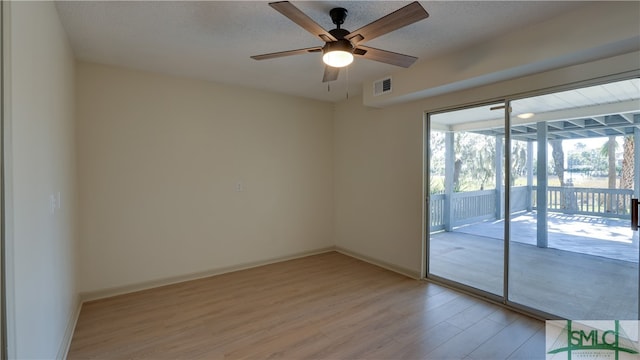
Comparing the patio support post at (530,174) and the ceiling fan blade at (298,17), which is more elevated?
the ceiling fan blade at (298,17)

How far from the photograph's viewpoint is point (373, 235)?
4520mm

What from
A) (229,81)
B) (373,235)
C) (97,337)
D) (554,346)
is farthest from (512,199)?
(97,337)

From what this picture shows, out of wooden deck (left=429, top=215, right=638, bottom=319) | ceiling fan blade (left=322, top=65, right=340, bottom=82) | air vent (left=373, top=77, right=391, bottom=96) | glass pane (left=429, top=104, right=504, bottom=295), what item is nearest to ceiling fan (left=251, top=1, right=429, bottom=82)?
ceiling fan blade (left=322, top=65, right=340, bottom=82)

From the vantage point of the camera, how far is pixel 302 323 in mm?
2750

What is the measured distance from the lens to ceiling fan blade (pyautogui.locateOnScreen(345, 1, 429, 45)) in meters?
1.70

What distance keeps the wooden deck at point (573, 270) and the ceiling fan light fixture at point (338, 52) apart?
2384 mm

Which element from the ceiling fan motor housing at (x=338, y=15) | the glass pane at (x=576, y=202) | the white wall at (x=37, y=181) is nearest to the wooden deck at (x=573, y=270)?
the glass pane at (x=576, y=202)

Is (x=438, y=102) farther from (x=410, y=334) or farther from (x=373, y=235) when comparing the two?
(x=410, y=334)

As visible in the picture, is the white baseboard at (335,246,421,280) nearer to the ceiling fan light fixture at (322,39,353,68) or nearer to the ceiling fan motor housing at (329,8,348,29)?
the ceiling fan light fixture at (322,39,353,68)

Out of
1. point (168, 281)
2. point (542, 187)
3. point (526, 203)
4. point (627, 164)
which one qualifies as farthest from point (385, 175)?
point (168, 281)

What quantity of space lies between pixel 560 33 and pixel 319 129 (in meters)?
3.28

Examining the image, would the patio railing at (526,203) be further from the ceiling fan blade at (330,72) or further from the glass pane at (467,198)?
the ceiling fan blade at (330,72)

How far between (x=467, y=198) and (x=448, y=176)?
353 millimetres

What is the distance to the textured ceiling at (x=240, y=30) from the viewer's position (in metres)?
2.15
